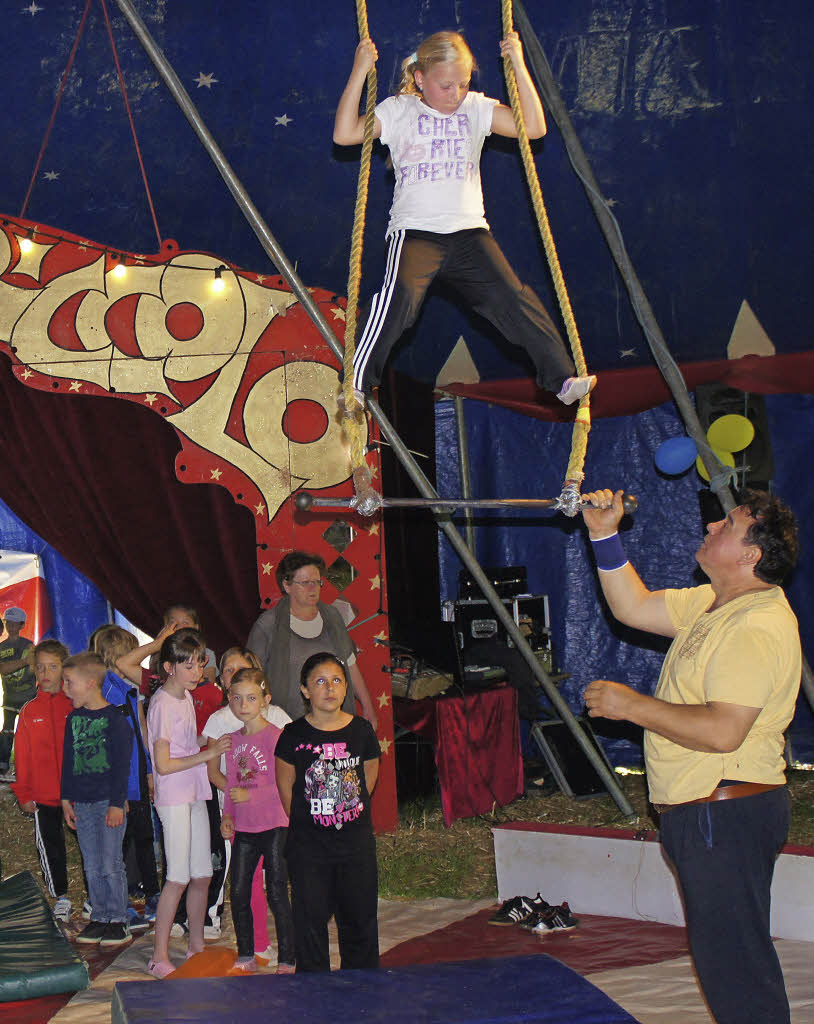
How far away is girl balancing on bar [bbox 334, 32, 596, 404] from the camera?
293 cm

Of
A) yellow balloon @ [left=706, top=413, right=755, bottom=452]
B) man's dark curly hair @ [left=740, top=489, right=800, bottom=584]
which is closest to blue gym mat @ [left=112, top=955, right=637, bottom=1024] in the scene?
man's dark curly hair @ [left=740, top=489, right=800, bottom=584]

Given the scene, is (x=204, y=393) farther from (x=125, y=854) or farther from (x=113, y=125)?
(x=125, y=854)

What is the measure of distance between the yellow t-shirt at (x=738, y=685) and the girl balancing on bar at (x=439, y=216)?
828 mm

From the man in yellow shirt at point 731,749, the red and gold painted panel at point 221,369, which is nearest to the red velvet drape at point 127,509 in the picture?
the red and gold painted panel at point 221,369

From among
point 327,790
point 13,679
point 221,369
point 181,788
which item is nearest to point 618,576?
point 327,790

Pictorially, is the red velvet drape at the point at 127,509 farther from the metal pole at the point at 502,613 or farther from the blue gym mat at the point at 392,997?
the blue gym mat at the point at 392,997

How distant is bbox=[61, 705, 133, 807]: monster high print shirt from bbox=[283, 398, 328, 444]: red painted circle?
1.67 metres

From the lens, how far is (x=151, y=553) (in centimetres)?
539

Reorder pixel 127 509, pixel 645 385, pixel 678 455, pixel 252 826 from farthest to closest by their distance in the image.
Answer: pixel 645 385 < pixel 127 509 < pixel 678 455 < pixel 252 826

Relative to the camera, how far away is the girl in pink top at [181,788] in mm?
3578

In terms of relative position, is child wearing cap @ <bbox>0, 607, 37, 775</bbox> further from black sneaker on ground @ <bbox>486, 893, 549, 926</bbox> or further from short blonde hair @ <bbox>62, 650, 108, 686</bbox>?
black sneaker on ground @ <bbox>486, 893, 549, 926</bbox>

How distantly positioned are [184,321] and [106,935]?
268 centimetres

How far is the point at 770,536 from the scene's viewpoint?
7.82ft

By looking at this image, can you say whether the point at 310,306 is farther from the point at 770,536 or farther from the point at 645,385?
→ the point at 770,536
